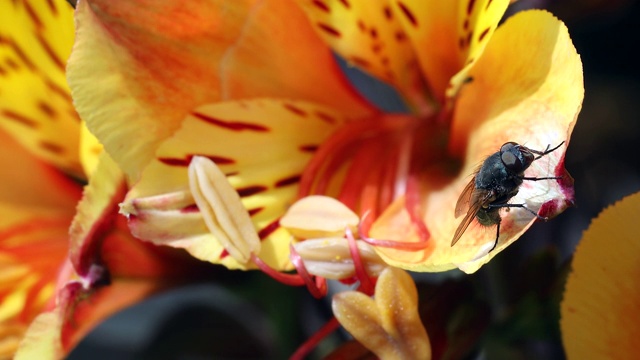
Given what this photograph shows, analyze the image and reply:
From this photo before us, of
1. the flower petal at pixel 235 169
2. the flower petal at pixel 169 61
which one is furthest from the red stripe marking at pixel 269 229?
the flower petal at pixel 169 61

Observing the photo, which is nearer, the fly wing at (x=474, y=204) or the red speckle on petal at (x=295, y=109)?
the fly wing at (x=474, y=204)

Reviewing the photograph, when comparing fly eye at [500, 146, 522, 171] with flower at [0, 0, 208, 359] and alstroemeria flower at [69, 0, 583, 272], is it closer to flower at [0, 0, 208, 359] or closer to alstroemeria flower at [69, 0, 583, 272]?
alstroemeria flower at [69, 0, 583, 272]

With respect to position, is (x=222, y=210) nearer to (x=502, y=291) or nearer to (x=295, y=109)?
(x=295, y=109)

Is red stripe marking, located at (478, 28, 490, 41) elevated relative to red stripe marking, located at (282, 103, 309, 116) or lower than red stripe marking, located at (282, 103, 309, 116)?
elevated

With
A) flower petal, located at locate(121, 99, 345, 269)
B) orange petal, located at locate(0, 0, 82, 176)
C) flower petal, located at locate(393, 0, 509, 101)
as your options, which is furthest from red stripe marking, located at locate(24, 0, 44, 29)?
flower petal, located at locate(393, 0, 509, 101)

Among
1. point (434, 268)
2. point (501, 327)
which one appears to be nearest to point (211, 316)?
point (501, 327)

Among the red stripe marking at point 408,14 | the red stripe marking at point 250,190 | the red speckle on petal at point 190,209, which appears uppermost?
the red stripe marking at point 408,14

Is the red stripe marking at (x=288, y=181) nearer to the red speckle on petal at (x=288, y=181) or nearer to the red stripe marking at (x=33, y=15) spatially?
the red speckle on petal at (x=288, y=181)
